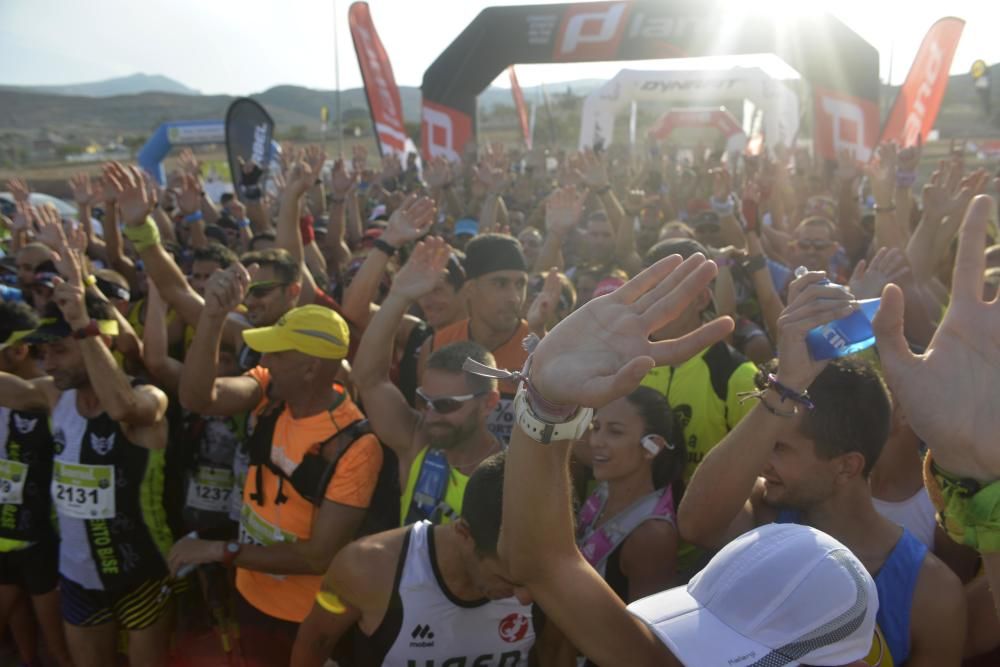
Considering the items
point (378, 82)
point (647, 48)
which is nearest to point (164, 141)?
point (378, 82)

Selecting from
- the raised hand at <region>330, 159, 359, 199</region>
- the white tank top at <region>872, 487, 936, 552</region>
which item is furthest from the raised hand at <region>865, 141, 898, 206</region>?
the raised hand at <region>330, 159, 359, 199</region>

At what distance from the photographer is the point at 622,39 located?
12.0 meters

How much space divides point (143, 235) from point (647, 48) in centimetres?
1010

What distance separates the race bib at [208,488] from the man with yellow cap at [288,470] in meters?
0.45

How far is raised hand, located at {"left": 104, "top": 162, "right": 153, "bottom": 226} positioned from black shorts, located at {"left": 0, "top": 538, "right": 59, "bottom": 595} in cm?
166

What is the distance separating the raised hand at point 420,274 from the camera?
3049 millimetres

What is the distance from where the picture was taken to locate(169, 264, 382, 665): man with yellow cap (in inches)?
105

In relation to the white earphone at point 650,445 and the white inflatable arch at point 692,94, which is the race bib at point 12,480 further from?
the white inflatable arch at point 692,94

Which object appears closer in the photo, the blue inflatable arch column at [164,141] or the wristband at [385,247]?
the wristband at [385,247]

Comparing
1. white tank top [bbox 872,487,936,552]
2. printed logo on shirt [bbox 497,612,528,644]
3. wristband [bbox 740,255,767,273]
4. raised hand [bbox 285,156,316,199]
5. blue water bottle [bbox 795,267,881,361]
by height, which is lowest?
printed logo on shirt [bbox 497,612,528,644]

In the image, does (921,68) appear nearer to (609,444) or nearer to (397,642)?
(609,444)

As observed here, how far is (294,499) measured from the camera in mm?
2756

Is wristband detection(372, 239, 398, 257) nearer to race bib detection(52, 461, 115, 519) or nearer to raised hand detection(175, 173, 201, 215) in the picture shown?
race bib detection(52, 461, 115, 519)

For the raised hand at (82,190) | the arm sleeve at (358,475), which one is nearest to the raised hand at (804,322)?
the arm sleeve at (358,475)
